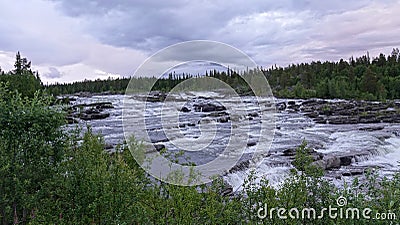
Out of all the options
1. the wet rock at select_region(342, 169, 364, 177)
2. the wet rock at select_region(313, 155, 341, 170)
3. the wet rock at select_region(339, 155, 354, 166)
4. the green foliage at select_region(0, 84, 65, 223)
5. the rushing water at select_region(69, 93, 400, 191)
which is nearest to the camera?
the green foliage at select_region(0, 84, 65, 223)

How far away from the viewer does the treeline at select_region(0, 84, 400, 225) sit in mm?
4395

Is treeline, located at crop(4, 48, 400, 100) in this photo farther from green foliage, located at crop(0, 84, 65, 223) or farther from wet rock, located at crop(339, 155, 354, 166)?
wet rock, located at crop(339, 155, 354, 166)

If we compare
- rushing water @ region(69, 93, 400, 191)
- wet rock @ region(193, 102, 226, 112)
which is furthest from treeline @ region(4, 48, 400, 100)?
wet rock @ region(193, 102, 226, 112)

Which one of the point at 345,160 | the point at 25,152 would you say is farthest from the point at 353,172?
the point at 25,152

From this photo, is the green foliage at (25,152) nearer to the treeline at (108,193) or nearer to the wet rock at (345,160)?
the treeline at (108,193)

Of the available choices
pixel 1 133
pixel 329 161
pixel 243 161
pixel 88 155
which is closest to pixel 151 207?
pixel 88 155

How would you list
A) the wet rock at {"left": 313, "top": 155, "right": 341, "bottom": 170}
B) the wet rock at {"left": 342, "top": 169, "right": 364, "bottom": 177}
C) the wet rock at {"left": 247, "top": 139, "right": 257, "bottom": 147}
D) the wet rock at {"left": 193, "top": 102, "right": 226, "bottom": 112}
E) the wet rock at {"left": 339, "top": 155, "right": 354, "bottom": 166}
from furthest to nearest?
1. the wet rock at {"left": 193, "top": 102, "right": 226, "bottom": 112}
2. the wet rock at {"left": 247, "top": 139, "right": 257, "bottom": 147}
3. the wet rock at {"left": 339, "top": 155, "right": 354, "bottom": 166}
4. the wet rock at {"left": 313, "top": 155, "right": 341, "bottom": 170}
5. the wet rock at {"left": 342, "top": 169, "right": 364, "bottom": 177}

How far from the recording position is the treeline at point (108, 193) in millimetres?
4395

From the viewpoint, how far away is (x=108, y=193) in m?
4.53

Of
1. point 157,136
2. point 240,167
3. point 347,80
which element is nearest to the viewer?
point 240,167

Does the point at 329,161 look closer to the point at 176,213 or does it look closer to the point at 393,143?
the point at 393,143

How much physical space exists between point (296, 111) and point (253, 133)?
1773cm

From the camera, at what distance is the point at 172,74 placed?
15.2ft

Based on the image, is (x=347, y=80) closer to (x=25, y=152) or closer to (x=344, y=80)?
(x=344, y=80)
